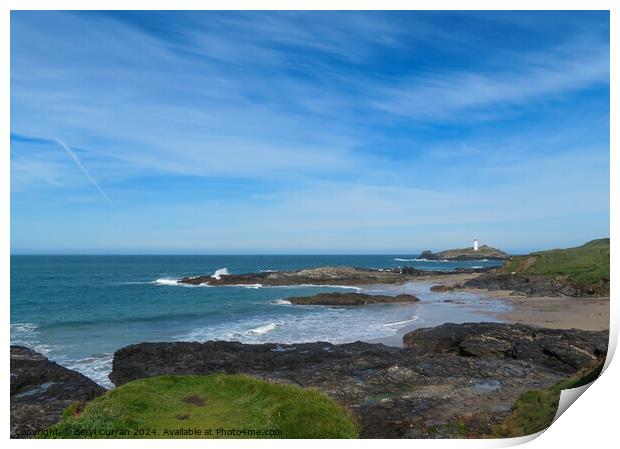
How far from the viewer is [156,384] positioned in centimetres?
1488

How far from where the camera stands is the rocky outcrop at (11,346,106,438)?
547 inches

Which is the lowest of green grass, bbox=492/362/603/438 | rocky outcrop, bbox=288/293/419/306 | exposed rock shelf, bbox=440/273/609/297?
rocky outcrop, bbox=288/293/419/306

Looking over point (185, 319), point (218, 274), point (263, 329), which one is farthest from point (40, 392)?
point (218, 274)

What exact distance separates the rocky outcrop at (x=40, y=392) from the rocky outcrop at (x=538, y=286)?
52.2 meters

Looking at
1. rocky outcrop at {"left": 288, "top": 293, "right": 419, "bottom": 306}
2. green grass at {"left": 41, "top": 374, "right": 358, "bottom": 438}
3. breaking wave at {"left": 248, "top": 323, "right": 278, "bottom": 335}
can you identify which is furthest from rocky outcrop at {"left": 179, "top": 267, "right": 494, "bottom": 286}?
green grass at {"left": 41, "top": 374, "right": 358, "bottom": 438}

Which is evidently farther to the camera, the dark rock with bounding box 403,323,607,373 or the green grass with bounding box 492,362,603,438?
the dark rock with bounding box 403,323,607,373

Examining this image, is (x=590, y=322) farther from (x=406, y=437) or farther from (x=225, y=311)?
(x=225, y=311)

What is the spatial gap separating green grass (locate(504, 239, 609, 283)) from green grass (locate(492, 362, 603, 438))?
45.9 metres

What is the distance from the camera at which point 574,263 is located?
59750mm

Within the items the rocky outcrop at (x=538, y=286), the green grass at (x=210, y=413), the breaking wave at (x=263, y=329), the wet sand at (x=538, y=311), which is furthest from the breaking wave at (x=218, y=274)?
the green grass at (x=210, y=413)

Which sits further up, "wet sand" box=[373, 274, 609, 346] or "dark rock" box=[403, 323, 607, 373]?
"dark rock" box=[403, 323, 607, 373]

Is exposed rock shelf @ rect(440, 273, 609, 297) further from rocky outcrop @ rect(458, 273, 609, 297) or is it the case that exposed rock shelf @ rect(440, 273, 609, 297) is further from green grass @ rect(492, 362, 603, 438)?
green grass @ rect(492, 362, 603, 438)

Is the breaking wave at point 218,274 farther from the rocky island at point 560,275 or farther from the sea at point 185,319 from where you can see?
the rocky island at point 560,275

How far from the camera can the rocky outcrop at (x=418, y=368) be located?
13594 mm
